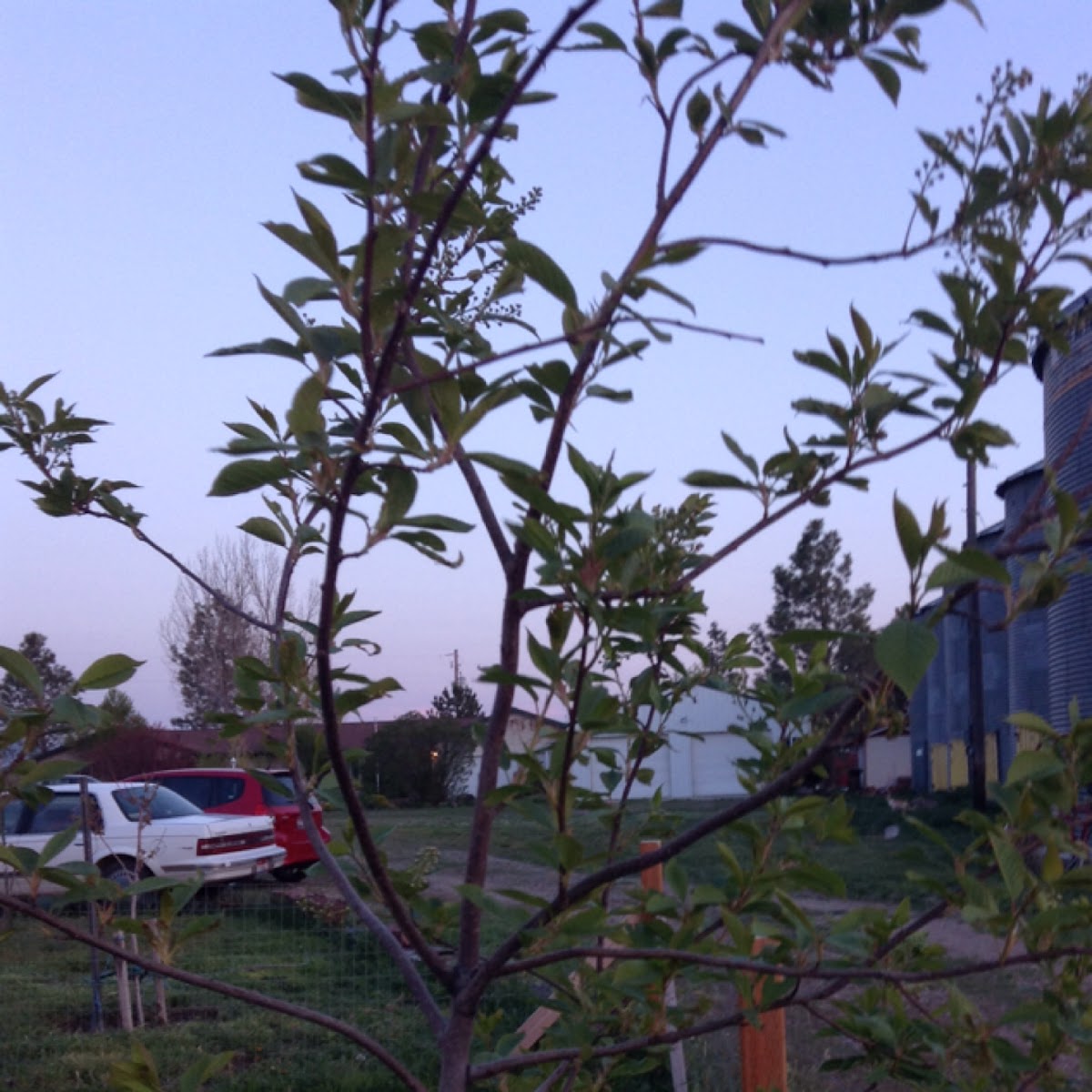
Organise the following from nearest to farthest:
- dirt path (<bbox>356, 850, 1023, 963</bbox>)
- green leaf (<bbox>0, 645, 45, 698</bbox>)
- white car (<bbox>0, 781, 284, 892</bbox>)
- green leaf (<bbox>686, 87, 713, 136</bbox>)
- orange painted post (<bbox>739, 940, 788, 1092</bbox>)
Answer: green leaf (<bbox>686, 87, 713, 136</bbox>) < green leaf (<bbox>0, 645, 45, 698</bbox>) < orange painted post (<bbox>739, 940, 788, 1092</bbox>) < dirt path (<bbox>356, 850, 1023, 963</bbox>) < white car (<bbox>0, 781, 284, 892</bbox>)

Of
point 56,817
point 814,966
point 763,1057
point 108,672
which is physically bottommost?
point 56,817

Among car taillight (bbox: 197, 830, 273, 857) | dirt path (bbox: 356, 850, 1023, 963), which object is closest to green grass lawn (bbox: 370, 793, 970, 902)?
dirt path (bbox: 356, 850, 1023, 963)

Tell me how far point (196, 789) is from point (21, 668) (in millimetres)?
14078

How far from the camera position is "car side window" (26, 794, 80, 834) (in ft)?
36.8

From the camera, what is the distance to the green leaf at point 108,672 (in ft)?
4.77

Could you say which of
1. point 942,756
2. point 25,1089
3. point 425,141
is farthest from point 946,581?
point 942,756

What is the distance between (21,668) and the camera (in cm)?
144

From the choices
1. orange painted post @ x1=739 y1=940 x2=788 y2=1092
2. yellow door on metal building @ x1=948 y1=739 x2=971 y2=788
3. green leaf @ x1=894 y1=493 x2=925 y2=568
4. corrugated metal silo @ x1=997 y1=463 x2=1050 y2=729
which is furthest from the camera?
yellow door on metal building @ x1=948 y1=739 x2=971 y2=788

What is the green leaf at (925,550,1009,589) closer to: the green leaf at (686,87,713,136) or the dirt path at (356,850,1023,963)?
the green leaf at (686,87,713,136)

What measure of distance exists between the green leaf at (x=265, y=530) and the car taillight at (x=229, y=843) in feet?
35.6

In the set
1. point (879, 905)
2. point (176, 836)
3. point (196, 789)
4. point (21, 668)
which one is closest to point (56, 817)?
point (176, 836)

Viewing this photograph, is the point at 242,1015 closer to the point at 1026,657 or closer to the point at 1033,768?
the point at 1033,768

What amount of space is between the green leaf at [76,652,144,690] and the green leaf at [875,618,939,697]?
0.91m

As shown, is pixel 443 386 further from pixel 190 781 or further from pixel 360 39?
pixel 190 781
